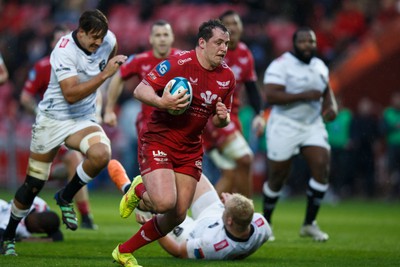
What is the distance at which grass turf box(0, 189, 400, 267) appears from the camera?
29.5 feet

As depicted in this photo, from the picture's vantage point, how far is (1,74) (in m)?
11.2

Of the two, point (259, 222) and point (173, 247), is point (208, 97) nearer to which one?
point (259, 222)

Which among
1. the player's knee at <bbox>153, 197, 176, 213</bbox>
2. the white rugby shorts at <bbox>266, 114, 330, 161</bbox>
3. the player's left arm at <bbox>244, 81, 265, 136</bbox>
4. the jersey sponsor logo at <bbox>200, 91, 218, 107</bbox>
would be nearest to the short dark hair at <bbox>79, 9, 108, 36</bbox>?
the jersey sponsor logo at <bbox>200, 91, 218, 107</bbox>

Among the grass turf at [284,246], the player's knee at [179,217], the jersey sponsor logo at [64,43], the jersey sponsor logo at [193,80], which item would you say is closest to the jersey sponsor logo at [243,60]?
the grass turf at [284,246]

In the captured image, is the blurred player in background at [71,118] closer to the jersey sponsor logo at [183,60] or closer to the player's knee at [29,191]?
the player's knee at [29,191]

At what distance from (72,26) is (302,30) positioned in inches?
550

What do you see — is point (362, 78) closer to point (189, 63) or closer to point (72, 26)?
point (72, 26)

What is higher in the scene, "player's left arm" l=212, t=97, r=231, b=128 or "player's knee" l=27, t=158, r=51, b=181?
"player's left arm" l=212, t=97, r=231, b=128

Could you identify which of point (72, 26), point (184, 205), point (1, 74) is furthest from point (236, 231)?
point (72, 26)

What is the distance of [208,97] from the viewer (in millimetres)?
8484

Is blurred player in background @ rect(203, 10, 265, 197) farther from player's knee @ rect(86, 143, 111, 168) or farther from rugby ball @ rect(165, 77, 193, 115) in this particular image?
rugby ball @ rect(165, 77, 193, 115)

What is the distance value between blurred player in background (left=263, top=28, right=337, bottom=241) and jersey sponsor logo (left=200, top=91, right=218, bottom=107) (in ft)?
11.8

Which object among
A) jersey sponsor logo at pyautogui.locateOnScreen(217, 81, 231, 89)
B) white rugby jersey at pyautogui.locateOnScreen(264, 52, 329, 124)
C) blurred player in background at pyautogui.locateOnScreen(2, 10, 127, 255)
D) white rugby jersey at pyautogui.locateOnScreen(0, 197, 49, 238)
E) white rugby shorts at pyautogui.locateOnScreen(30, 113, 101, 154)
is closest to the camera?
jersey sponsor logo at pyautogui.locateOnScreen(217, 81, 231, 89)

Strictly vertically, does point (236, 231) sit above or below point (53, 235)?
above
